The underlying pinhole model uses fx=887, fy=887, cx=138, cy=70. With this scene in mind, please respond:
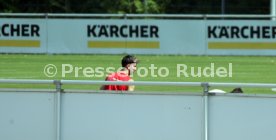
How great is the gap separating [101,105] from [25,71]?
486 inches

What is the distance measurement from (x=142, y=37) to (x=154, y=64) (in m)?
3.62

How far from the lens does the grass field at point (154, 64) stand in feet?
66.8

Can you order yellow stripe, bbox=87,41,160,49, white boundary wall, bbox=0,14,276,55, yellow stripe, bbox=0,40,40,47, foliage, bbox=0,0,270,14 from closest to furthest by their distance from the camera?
white boundary wall, bbox=0,14,276,55 < yellow stripe, bbox=87,41,160,49 < yellow stripe, bbox=0,40,40,47 < foliage, bbox=0,0,270,14

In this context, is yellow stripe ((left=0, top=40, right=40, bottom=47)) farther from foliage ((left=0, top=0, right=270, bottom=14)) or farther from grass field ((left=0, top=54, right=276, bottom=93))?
foliage ((left=0, top=0, right=270, bottom=14))

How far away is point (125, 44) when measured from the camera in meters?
27.4

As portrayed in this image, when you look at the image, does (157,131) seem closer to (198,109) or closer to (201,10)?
(198,109)

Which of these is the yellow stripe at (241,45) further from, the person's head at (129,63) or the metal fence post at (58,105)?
the metal fence post at (58,105)

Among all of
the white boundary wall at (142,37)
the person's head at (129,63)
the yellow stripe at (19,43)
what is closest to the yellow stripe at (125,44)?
the white boundary wall at (142,37)

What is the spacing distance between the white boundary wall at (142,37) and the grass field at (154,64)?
0.55m

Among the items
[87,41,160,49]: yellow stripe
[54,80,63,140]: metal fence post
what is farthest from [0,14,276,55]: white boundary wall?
[54,80,63,140]: metal fence post

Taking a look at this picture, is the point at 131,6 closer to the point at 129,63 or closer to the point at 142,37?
the point at 142,37

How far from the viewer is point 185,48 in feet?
89.6

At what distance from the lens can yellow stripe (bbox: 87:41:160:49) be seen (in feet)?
89.9

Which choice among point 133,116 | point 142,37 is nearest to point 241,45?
point 142,37
